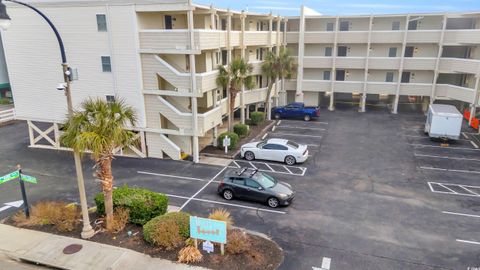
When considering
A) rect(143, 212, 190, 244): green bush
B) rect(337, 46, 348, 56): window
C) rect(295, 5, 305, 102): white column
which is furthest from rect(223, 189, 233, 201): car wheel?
rect(337, 46, 348, 56): window

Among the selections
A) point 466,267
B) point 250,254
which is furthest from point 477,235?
point 250,254

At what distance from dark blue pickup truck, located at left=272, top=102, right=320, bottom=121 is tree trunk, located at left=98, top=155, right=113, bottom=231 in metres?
25.9

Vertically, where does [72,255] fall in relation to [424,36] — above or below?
below

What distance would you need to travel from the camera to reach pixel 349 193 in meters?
19.5

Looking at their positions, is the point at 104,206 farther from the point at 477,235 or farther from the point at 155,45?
the point at 477,235

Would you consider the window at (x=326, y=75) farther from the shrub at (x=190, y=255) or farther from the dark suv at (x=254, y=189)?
the shrub at (x=190, y=255)

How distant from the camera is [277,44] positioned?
38312 mm

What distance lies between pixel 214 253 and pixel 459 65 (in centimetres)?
3444

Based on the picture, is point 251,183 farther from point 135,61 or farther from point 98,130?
point 135,61

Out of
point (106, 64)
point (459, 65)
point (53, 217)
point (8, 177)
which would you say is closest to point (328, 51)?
point (459, 65)

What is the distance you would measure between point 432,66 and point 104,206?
1445 inches

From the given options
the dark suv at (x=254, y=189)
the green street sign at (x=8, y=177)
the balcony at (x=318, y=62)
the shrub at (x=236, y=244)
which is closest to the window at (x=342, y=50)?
the balcony at (x=318, y=62)

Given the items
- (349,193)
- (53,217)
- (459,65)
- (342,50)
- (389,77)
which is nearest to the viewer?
(53,217)

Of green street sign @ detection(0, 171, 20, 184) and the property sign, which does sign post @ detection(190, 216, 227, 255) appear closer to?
the property sign
